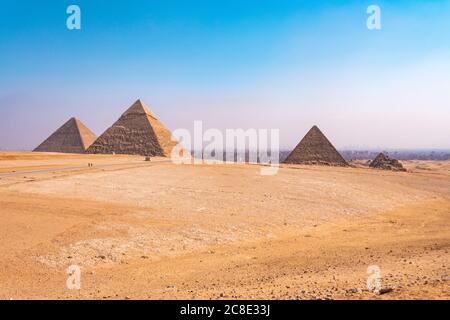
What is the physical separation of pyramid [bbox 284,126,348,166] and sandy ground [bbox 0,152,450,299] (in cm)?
3678

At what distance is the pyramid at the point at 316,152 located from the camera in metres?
55.3

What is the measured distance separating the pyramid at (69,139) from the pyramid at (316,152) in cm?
4747

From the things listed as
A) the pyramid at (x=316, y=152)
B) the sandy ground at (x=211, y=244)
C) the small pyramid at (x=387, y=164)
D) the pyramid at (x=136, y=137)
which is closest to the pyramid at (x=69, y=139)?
the pyramid at (x=136, y=137)

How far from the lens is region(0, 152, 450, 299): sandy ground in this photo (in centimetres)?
637

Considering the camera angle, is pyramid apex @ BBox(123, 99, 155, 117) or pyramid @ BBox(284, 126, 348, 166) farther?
pyramid apex @ BBox(123, 99, 155, 117)

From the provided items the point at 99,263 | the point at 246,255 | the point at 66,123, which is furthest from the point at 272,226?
the point at 66,123

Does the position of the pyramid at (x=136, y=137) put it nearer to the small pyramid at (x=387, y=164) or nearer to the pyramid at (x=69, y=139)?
the pyramid at (x=69, y=139)

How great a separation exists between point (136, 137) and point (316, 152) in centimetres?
3574

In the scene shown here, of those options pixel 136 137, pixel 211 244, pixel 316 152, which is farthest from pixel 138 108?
pixel 211 244

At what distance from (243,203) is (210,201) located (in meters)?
1.44

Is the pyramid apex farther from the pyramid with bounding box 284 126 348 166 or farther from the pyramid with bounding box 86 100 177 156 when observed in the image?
the pyramid with bounding box 284 126 348 166

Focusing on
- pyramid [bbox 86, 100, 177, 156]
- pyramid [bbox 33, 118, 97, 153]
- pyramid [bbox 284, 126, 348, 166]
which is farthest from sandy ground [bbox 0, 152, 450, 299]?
pyramid [bbox 33, 118, 97, 153]

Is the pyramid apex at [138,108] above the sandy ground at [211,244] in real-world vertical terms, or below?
above

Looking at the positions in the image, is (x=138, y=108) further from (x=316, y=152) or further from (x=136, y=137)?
(x=316, y=152)
